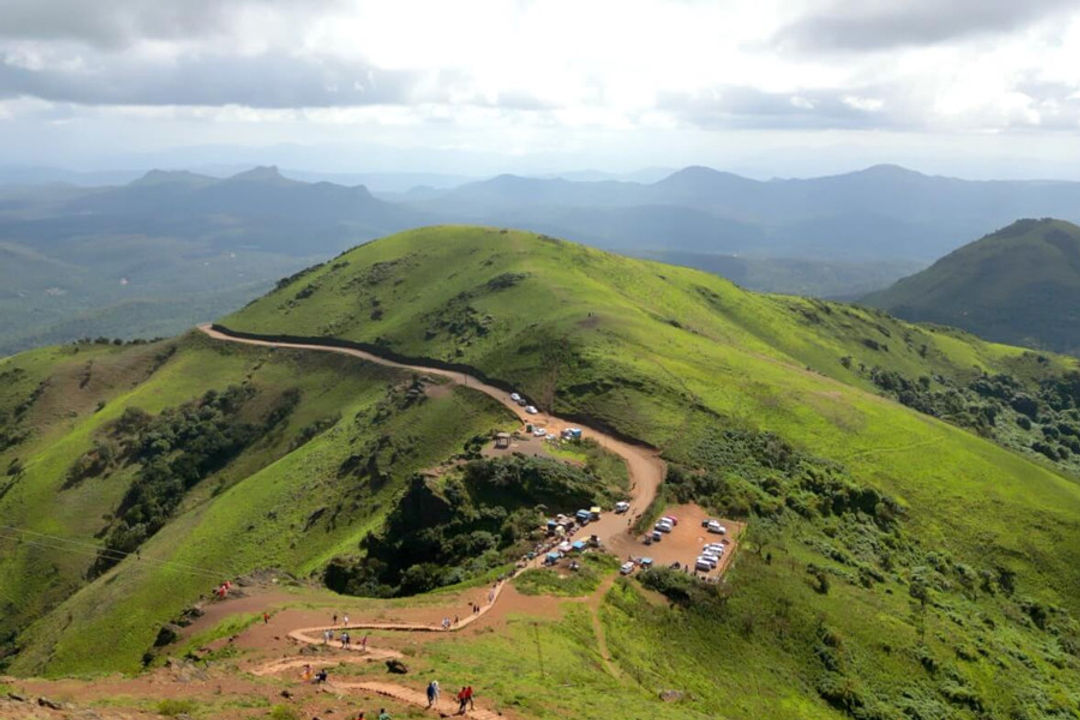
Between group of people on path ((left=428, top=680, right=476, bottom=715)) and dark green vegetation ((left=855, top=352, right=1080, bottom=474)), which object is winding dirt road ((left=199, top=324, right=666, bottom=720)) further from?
dark green vegetation ((left=855, top=352, right=1080, bottom=474))

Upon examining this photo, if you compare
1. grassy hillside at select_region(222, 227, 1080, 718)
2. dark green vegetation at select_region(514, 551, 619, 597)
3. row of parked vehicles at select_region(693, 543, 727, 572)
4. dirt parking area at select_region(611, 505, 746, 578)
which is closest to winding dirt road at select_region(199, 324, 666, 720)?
dirt parking area at select_region(611, 505, 746, 578)

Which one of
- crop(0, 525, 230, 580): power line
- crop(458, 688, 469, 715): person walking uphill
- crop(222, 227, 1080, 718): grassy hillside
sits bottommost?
crop(0, 525, 230, 580): power line

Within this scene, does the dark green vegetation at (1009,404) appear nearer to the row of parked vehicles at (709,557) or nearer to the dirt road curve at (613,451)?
the dirt road curve at (613,451)

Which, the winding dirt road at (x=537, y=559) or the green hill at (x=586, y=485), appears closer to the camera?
the winding dirt road at (x=537, y=559)

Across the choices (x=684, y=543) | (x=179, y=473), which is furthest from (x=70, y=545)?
(x=684, y=543)

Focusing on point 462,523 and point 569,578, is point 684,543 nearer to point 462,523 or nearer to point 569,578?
point 569,578

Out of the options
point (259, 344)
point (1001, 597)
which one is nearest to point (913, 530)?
Answer: point (1001, 597)

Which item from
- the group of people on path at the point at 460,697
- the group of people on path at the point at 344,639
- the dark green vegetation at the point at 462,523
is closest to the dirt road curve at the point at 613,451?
the dark green vegetation at the point at 462,523

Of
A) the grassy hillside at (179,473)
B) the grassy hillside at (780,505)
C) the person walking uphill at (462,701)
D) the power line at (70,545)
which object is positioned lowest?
the power line at (70,545)
